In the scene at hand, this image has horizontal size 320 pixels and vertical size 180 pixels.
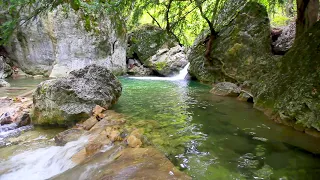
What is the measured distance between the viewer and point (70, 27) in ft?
61.2

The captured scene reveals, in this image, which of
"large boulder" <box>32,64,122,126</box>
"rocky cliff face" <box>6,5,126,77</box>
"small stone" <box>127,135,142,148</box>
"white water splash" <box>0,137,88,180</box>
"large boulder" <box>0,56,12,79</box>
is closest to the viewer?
"white water splash" <box>0,137,88,180</box>

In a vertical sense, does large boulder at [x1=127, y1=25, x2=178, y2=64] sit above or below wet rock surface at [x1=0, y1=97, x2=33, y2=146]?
above

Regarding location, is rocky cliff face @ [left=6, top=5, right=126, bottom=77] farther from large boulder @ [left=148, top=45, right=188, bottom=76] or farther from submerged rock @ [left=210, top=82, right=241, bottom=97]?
submerged rock @ [left=210, top=82, right=241, bottom=97]

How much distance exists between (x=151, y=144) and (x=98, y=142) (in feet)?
2.98

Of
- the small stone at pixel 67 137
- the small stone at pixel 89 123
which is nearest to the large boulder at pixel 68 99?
the small stone at pixel 89 123

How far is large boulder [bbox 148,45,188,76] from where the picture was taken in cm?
1956

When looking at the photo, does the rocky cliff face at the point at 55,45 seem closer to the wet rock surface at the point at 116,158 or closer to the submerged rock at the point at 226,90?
the submerged rock at the point at 226,90

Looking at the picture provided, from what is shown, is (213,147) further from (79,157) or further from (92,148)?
(79,157)

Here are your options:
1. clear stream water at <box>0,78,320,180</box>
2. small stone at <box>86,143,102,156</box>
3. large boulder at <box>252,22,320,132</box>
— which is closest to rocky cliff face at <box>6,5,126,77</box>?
clear stream water at <box>0,78,320,180</box>

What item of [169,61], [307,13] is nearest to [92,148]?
[307,13]

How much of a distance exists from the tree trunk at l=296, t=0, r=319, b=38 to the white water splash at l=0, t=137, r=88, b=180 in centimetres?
669

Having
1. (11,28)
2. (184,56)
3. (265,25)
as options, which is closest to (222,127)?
(11,28)

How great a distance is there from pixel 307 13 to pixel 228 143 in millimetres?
5118

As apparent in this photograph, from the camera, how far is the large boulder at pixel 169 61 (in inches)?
770
